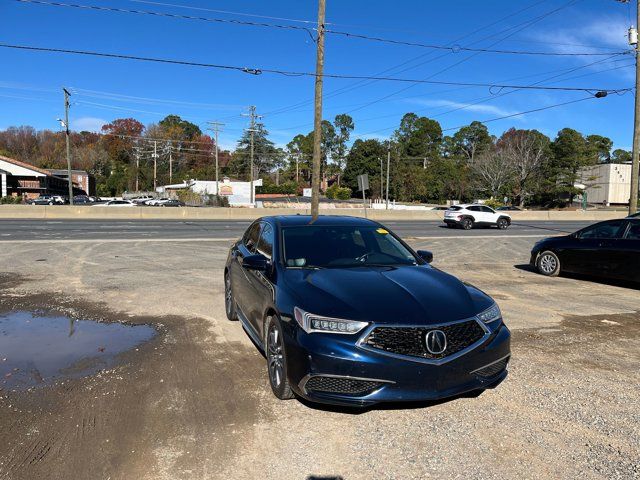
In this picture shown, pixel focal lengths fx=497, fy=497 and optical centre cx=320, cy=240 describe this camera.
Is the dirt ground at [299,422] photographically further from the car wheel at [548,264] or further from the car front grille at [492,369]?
the car wheel at [548,264]

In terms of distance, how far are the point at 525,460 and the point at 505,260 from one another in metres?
11.7

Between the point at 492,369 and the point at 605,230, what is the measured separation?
7.48 m

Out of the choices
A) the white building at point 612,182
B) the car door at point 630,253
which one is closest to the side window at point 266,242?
the car door at point 630,253

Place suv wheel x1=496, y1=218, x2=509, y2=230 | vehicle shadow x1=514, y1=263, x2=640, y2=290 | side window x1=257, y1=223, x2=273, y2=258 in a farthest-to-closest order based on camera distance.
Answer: suv wheel x1=496, y1=218, x2=509, y2=230
vehicle shadow x1=514, y1=263, x2=640, y2=290
side window x1=257, y1=223, x2=273, y2=258

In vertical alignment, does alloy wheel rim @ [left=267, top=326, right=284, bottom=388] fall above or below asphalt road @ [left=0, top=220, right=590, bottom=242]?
above

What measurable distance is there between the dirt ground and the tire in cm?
2424

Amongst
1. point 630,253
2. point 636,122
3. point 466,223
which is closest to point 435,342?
point 630,253

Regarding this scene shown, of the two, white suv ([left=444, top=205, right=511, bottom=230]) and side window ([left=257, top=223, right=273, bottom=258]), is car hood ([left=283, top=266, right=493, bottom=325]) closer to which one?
side window ([left=257, top=223, right=273, bottom=258])

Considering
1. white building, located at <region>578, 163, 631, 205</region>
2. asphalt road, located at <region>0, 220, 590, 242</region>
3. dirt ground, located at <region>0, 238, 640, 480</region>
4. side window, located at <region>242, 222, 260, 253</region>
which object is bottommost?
asphalt road, located at <region>0, 220, 590, 242</region>

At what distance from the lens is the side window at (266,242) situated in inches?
200

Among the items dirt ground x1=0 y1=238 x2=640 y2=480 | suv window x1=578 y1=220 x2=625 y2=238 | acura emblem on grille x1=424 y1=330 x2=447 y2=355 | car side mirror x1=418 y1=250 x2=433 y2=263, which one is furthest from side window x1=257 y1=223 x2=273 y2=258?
suv window x1=578 y1=220 x2=625 y2=238

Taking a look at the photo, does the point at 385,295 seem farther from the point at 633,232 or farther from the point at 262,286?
the point at 633,232

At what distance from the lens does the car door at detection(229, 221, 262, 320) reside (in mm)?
5402

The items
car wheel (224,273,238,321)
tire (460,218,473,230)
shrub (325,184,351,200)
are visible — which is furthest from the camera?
shrub (325,184,351,200)
